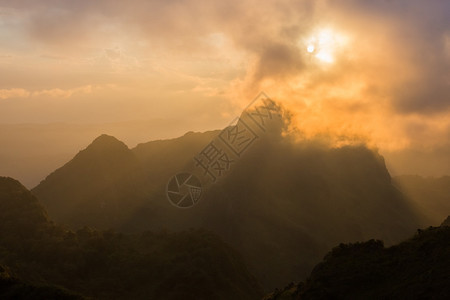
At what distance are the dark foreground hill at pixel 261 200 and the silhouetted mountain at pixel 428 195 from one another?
5381 mm

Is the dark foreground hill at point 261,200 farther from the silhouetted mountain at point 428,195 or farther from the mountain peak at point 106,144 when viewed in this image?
the silhouetted mountain at point 428,195

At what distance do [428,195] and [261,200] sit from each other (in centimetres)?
6669

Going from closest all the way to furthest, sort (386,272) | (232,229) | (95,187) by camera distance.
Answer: (386,272) → (232,229) → (95,187)

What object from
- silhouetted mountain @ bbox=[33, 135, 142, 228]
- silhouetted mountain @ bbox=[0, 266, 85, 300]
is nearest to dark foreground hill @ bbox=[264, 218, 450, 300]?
silhouetted mountain @ bbox=[0, 266, 85, 300]

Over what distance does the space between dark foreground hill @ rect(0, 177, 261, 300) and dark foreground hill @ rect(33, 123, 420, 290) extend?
75.5ft

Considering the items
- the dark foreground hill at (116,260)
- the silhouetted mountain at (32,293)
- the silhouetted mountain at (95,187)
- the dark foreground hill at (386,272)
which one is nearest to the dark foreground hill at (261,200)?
the silhouetted mountain at (95,187)

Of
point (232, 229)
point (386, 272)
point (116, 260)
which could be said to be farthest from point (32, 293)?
point (232, 229)

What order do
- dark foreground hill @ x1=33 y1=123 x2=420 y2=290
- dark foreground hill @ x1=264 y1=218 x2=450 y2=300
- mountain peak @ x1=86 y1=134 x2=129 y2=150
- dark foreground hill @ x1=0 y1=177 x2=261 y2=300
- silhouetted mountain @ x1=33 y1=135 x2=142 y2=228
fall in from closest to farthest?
dark foreground hill @ x1=264 y1=218 x2=450 y2=300 < dark foreground hill @ x1=0 y1=177 x2=261 y2=300 < dark foreground hill @ x1=33 y1=123 x2=420 y2=290 < silhouetted mountain @ x1=33 y1=135 x2=142 y2=228 < mountain peak @ x1=86 y1=134 x2=129 y2=150

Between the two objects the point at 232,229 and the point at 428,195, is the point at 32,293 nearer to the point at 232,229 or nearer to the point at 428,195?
the point at 232,229

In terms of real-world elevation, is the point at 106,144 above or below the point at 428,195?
above

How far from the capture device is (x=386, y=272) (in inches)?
1126

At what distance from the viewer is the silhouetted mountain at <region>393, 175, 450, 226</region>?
11506 centimetres

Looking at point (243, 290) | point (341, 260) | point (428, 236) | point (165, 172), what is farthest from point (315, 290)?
point (165, 172)

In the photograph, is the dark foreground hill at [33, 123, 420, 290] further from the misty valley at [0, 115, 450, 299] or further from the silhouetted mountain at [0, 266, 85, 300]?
the silhouetted mountain at [0, 266, 85, 300]
